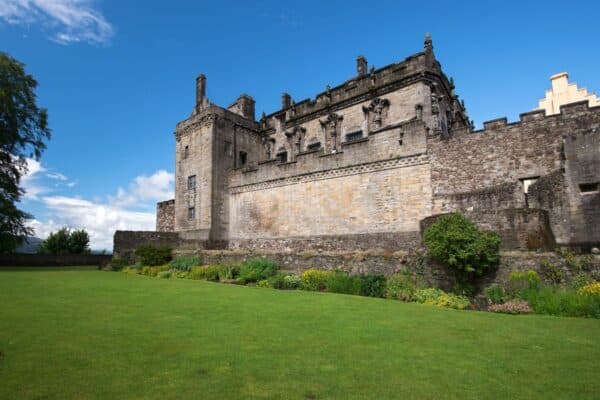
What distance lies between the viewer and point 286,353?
5953mm

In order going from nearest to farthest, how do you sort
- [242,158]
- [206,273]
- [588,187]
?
[588,187]
[206,273]
[242,158]

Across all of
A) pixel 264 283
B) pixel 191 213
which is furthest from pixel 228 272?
pixel 191 213

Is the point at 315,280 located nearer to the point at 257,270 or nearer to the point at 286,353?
the point at 257,270

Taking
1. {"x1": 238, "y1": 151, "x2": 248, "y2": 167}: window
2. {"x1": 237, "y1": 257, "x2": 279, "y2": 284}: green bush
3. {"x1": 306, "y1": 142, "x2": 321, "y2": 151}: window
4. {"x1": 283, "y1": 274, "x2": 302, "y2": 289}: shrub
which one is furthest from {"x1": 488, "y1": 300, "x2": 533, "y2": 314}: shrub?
{"x1": 238, "y1": 151, "x2": 248, "y2": 167}: window

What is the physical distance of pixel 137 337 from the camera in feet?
22.2

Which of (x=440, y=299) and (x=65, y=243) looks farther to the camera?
(x=65, y=243)

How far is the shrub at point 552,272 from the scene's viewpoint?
36.8 feet

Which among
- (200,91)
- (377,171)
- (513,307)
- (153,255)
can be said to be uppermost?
(200,91)

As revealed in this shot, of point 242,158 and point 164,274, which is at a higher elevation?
point 242,158

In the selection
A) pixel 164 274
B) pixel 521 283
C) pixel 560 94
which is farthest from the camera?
pixel 560 94

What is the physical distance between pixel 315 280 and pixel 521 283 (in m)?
7.45

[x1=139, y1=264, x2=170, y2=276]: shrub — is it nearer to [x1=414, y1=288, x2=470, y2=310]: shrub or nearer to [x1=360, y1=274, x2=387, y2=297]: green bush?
[x1=360, y1=274, x2=387, y2=297]: green bush

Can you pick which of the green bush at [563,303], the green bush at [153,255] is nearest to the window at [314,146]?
the green bush at [153,255]

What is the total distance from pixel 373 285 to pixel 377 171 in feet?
30.4
